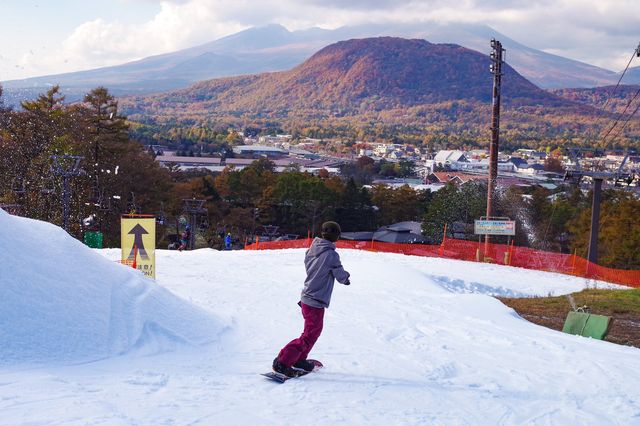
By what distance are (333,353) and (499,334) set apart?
276cm

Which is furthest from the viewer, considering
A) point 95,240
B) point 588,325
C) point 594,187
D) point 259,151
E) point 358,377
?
point 259,151

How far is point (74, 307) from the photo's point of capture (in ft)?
24.2

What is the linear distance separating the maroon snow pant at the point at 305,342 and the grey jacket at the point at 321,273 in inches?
3.3

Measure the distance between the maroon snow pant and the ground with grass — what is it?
5829 millimetres

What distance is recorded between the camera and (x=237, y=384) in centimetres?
623

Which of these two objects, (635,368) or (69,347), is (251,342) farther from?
(635,368)

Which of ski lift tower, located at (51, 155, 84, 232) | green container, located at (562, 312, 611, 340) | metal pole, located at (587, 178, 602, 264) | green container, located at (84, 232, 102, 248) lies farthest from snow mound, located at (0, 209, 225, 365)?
metal pole, located at (587, 178, 602, 264)

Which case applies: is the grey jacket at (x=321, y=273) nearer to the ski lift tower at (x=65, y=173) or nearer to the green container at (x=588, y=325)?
the green container at (x=588, y=325)

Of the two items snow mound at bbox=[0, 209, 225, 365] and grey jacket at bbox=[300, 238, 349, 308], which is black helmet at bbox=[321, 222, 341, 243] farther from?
snow mound at bbox=[0, 209, 225, 365]

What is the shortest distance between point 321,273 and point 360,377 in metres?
1.14

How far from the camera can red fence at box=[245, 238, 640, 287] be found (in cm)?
2539

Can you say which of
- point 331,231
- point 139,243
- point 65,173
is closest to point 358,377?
point 331,231

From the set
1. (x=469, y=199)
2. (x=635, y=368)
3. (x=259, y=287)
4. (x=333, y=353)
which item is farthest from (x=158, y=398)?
(x=469, y=199)

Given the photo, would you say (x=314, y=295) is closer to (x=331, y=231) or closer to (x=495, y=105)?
(x=331, y=231)
